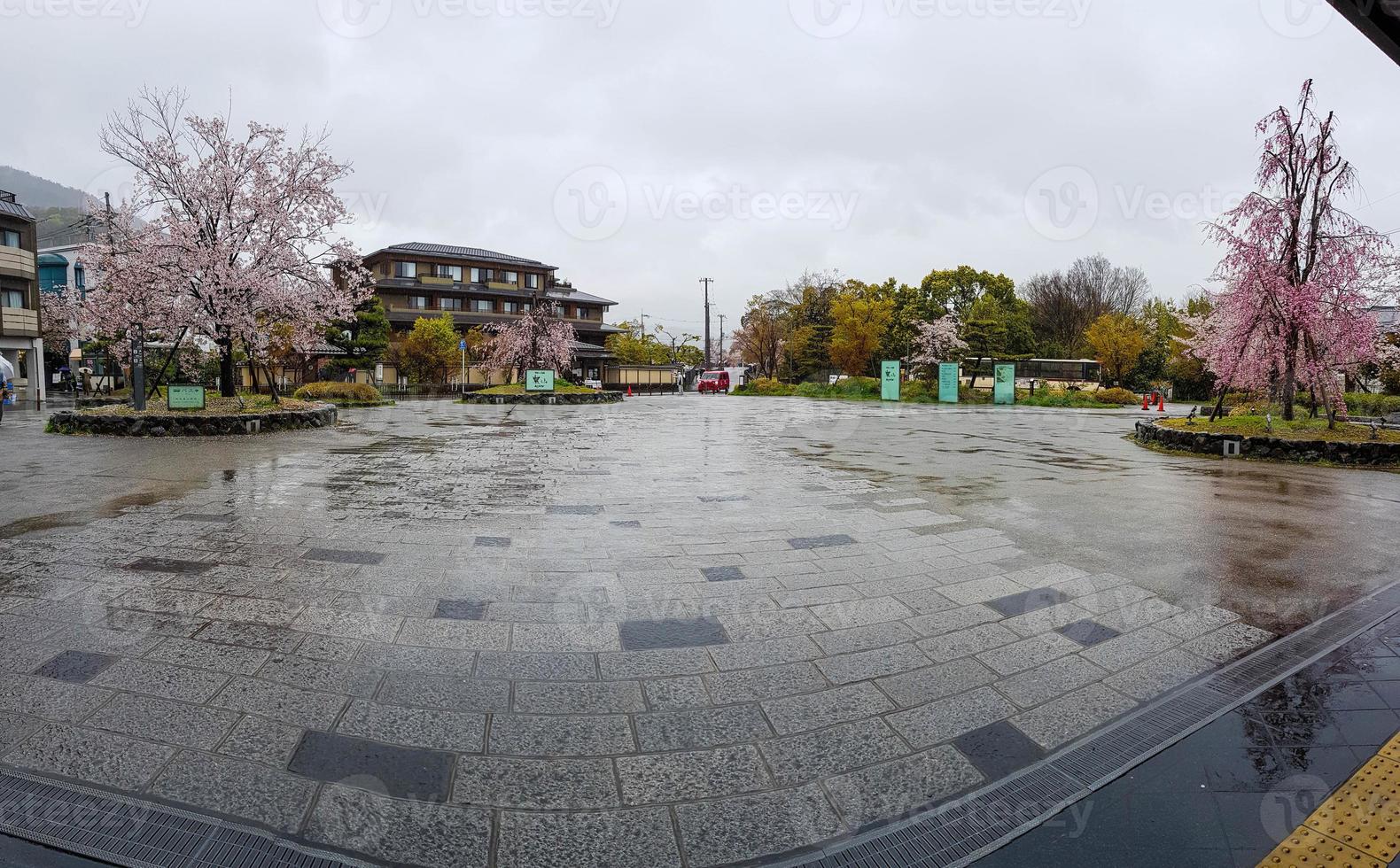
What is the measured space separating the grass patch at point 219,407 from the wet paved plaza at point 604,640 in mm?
7450

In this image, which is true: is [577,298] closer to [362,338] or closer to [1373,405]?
[362,338]

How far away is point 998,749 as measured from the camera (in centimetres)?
285

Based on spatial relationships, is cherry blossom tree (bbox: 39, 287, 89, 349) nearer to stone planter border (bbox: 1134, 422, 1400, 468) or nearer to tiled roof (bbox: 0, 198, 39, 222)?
tiled roof (bbox: 0, 198, 39, 222)

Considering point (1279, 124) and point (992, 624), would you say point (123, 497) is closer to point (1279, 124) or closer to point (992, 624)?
point (992, 624)

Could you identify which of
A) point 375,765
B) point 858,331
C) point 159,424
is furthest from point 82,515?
point 858,331

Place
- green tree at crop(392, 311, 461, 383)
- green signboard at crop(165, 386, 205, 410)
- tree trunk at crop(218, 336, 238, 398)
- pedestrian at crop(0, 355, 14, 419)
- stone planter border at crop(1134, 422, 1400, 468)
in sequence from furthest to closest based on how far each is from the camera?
green tree at crop(392, 311, 461, 383) < pedestrian at crop(0, 355, 14, 419) < tree trunk at crop(218, 336, 238, 398) < green signboard at crop(165, 386, 205, 410) < stone planter border at crop(1134, 422, 1400, 468)

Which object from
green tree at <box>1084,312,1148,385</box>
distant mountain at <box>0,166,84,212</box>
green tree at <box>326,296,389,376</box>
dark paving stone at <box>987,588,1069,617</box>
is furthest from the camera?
distant mountain at <box>0,166,84,212</box>

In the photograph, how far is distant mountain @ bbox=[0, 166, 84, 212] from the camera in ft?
373

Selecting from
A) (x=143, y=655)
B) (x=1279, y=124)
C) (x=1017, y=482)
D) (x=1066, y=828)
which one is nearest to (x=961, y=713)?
(x=1066, y=828)

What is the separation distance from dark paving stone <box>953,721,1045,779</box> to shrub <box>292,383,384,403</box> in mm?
27546

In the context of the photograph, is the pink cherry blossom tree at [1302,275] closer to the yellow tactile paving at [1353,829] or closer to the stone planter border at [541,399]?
the yellow tactile paving at [1353,829]

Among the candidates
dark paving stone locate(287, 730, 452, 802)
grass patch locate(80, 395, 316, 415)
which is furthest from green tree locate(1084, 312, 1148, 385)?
dark paving stone locate(287, 730, 452, 802)

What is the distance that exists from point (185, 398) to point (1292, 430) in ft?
73.3

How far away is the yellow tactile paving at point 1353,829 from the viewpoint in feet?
7.34
